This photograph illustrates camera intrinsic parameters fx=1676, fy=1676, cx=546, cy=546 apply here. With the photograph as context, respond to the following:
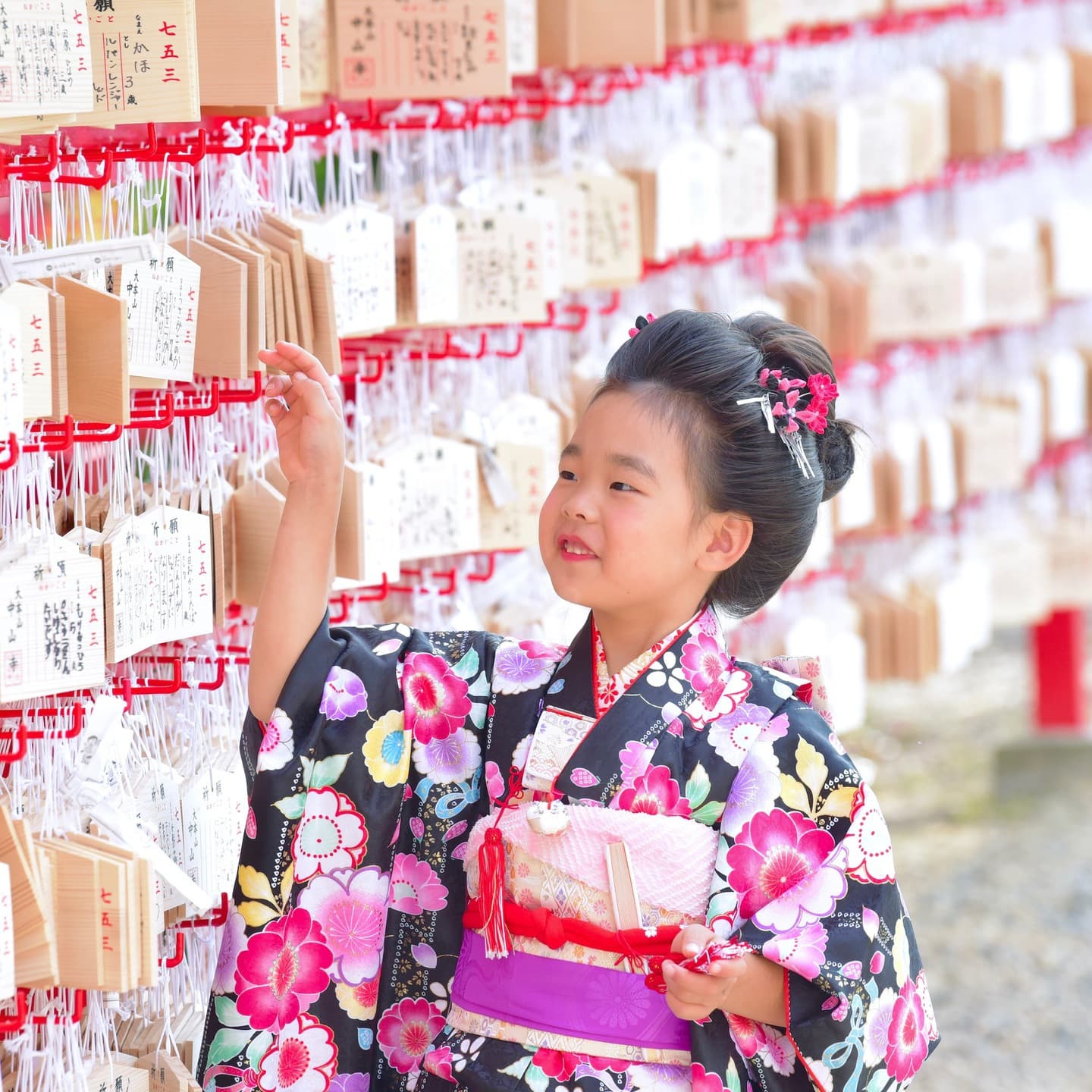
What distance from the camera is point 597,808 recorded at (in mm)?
1569

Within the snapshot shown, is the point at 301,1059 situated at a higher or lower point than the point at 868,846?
lower

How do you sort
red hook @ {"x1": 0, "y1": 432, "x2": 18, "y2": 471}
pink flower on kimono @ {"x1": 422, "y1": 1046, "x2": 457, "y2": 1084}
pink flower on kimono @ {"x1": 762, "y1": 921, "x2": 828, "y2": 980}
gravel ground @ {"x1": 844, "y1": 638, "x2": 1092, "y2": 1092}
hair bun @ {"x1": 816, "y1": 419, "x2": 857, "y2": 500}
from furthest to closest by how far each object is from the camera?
gravel ground @ {"x1": 844, "y1": 638, "x2": 1092, "y2": 1092}, hair bun @ {"x1": 816, "y1": 419, "x2": 857, "y2": 500}, pink flower on kimono @ {"x1": 422, "y1": 1046, "x2": 457, "y2": 1084}, pink flower on kimono @ {"x1": 762, "y1": 921, "x2": 828, "y2": 980}, red hook @ {"x1": 0, "y1": 432, "x2": 18, "y2": 471}

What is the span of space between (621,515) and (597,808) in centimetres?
28

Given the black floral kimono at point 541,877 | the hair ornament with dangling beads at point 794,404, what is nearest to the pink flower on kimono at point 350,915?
the black floral kimono at point 541,877

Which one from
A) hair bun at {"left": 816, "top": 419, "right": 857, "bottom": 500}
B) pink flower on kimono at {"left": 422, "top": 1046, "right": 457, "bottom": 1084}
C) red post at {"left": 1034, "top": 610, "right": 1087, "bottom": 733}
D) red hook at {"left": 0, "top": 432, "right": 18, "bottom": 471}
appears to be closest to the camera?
red hook at {"left": 0, "top": 432, "right": 18, "bottom": 471}

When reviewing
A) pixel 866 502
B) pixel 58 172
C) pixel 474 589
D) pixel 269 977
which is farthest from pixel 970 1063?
pixel 58 172

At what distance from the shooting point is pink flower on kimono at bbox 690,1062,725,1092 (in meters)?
1.52

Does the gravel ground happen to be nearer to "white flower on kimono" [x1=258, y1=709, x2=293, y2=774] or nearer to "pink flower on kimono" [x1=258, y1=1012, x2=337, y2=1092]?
"pink flower on kimono" [x1=258, y1=1012, x2=337, y2=1092]

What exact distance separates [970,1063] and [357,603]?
2176 millimetres

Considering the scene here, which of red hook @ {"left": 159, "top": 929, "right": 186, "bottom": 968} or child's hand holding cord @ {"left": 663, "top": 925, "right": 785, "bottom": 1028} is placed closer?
child's hand holding cord @ {"left": 663, "top": 925, "right": 785, "bottom": 1028}

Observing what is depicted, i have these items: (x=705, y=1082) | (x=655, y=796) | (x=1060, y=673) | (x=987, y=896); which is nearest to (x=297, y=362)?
(x=655, y=796)

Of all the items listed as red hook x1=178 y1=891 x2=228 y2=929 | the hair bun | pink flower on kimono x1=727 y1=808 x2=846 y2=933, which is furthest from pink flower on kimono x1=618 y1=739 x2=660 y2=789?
red hook x1=178 y1=891 x2=228 y2=929

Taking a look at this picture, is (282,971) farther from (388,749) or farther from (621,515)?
(621,515)

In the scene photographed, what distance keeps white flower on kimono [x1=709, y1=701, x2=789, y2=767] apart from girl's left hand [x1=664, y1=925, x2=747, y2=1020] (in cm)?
19
